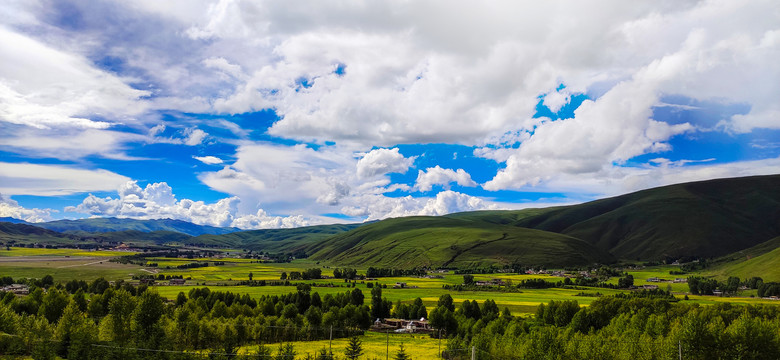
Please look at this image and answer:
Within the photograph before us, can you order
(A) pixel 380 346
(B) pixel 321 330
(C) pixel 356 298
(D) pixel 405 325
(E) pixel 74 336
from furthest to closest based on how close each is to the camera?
(C) pixel 356 298 < (D) pixel 405 325 < (B) pixel 321 330 < (A) pixel 380 346 < (E) pixel 74 336

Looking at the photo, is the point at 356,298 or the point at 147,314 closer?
the point at 147,314

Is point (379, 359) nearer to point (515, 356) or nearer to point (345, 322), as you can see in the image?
point (515, 356)

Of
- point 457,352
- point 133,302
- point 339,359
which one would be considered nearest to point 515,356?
point 457,352

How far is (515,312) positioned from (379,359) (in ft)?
310

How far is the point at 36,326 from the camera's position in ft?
315

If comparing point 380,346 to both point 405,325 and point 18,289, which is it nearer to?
point 405,325

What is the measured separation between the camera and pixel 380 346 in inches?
4508

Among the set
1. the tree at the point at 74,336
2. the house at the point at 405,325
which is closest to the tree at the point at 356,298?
the house at the point at 405,325

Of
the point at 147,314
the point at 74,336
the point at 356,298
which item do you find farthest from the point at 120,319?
the point at 356,298

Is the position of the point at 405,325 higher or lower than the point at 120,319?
lower

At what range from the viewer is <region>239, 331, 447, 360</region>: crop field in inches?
4001

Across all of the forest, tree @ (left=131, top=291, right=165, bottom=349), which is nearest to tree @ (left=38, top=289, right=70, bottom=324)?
the forest

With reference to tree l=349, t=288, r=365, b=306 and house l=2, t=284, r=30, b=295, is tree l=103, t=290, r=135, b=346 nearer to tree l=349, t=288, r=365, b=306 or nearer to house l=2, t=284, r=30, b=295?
tree l=349, t=288, r=365, b=306

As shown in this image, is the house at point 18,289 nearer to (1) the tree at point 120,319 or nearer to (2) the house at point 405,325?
(1) the tree at point 120,319
